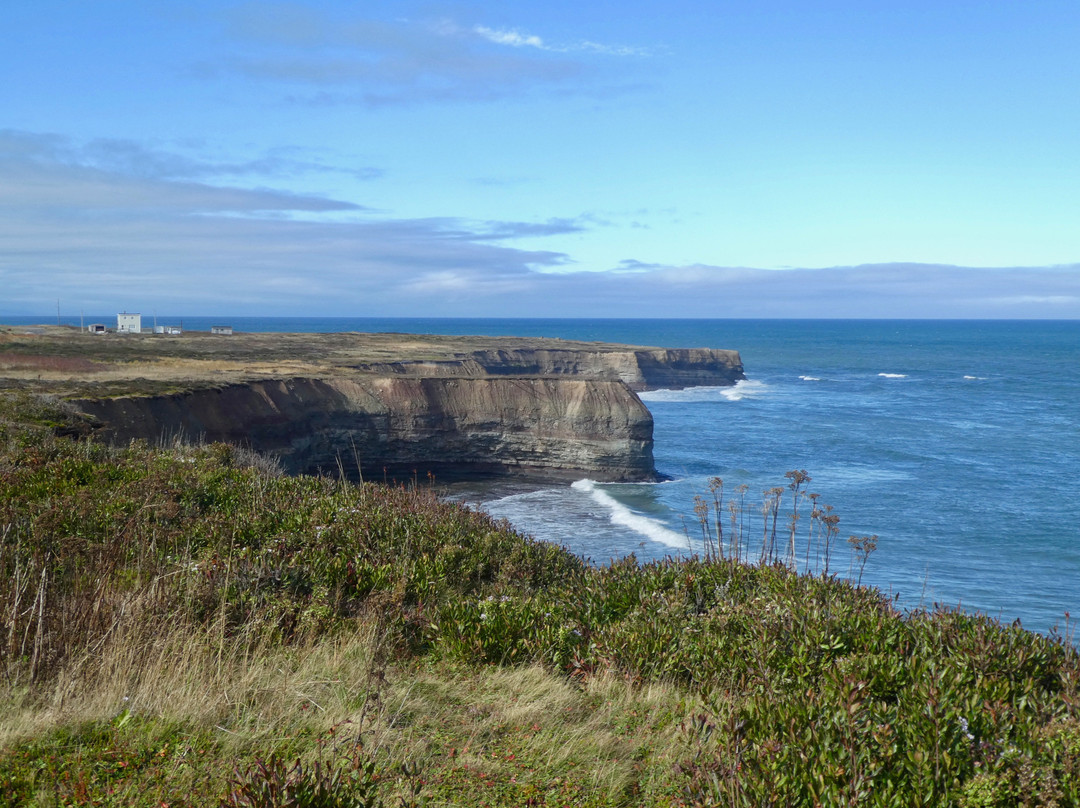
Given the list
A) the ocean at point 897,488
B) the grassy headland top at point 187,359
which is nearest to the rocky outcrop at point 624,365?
the grassy headland top at point 187,359

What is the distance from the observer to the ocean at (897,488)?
2511 centimetres

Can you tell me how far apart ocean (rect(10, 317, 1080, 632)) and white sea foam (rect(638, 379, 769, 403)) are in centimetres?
40

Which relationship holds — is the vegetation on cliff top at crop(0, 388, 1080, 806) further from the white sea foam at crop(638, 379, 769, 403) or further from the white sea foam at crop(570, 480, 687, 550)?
the white sea foam at crop(638, 379, 769, 403)

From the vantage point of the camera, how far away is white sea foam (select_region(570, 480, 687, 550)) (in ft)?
97.0

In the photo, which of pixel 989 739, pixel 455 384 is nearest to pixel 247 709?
pixel 989 739

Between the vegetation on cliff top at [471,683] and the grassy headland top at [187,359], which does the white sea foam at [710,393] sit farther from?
the vegetation on cliff top at [471,683]

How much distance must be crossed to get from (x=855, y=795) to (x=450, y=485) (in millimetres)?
40297

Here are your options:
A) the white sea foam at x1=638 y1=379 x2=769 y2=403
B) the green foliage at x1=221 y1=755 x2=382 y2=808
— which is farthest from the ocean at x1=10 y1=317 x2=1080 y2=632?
the green foliage at x1=221 y1=755 x2=382 y2=808

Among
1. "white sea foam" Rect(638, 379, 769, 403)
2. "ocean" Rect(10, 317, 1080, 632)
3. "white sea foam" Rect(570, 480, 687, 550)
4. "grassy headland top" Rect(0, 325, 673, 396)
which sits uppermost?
"grassy headland top" Rect(0, 325, 673, 396)

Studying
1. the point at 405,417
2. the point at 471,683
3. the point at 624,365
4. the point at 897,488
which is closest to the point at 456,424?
the point at 405,417

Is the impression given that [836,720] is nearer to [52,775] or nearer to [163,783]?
[163,783]

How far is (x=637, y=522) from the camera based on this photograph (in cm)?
3291

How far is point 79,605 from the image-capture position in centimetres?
633

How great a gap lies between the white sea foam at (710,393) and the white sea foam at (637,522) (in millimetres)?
42947
